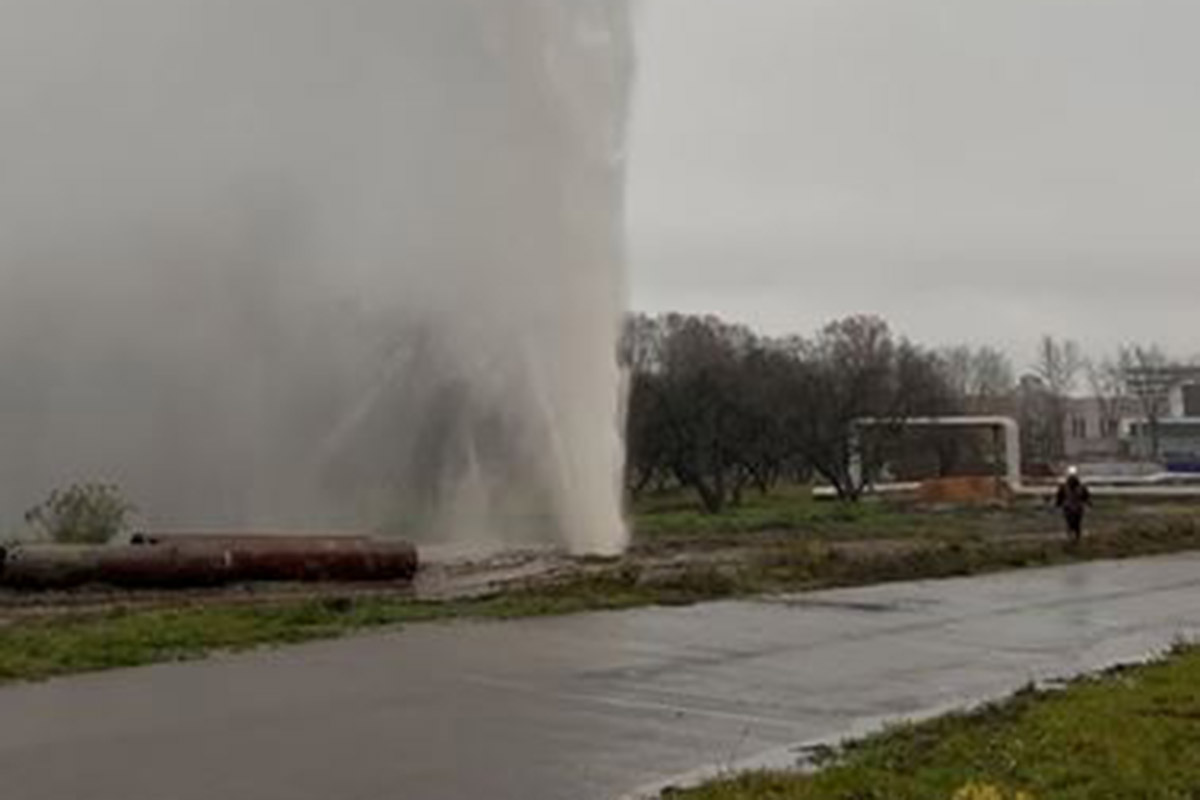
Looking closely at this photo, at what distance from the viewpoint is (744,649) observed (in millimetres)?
16641

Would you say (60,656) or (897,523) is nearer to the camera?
(60,656)

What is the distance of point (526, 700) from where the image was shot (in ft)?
42.6

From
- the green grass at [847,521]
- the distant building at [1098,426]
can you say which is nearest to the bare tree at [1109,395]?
the distant building at [1098,426]

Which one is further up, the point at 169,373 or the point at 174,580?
the point at 169,373

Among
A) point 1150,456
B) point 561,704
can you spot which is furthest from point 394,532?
point 1150,456

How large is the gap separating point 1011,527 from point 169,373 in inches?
781

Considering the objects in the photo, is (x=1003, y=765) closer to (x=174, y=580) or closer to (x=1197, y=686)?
(x=1197, y=686)

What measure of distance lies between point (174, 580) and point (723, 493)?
4280 centimetres

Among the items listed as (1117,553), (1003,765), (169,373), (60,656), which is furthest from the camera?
(169,373)

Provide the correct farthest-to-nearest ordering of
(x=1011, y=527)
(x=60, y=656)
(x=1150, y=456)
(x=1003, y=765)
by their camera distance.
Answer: (x=1150, y=456), (x=1011, y=527), (x=60, y=656), (x=1003, y=765)

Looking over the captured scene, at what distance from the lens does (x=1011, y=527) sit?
135 feet

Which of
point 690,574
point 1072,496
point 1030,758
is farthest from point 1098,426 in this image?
point 1030,758

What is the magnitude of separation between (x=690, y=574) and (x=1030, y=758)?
1324 centimetres

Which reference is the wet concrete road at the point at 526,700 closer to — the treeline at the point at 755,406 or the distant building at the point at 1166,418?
the treeline at the point at 755,406
